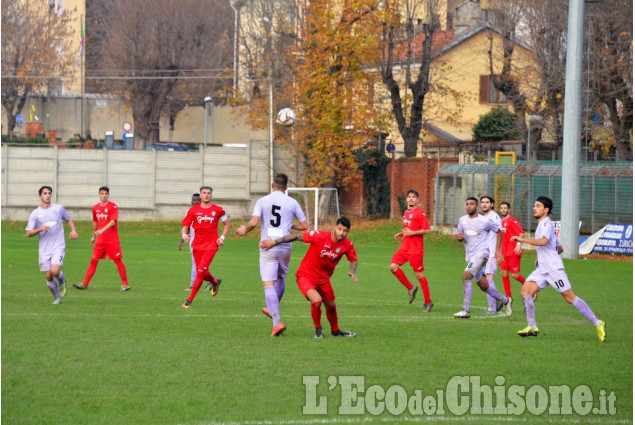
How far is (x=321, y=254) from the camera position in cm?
1262

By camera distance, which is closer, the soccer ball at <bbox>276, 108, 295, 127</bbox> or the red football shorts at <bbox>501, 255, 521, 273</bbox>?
the red football shorts at <bbox>501, 255, 521, 273</bbox>

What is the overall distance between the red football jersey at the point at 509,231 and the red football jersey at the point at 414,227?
1.80 m

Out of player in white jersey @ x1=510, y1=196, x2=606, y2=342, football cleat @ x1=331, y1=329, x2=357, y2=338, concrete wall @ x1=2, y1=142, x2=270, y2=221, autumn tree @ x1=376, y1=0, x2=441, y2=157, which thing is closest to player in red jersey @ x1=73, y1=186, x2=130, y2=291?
football cleat @ x1=331, y1=329, x2=357, y2=338

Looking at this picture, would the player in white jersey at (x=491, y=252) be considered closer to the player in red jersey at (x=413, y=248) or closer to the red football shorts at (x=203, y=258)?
the player in red jersey at (x=413, y=248)

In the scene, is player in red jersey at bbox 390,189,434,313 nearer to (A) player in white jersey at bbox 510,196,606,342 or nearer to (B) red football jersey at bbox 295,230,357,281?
(A) player in white jersey at bbox 510,196,606,342

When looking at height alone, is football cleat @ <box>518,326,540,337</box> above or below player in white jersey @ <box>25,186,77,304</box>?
below

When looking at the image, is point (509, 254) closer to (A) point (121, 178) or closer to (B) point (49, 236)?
(B) point (49, 236)

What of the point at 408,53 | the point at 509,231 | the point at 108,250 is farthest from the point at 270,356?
the point at 408,53

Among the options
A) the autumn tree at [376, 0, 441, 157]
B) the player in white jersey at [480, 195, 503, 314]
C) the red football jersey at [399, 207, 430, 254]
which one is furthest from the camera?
the autumn tree at [376, 0, 441, 157]

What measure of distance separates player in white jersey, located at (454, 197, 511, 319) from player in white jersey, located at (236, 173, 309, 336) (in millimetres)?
3651

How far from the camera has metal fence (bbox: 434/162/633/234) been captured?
34562 mm

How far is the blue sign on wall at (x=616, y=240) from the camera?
106 ft

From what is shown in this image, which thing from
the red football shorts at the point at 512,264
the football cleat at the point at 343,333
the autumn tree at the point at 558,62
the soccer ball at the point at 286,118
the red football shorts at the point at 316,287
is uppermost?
the autumn tree at the point at 558,62

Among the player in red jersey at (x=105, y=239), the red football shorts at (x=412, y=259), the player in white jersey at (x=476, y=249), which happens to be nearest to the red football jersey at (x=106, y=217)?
the player in red jersey at (x=105, y=239)
